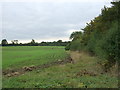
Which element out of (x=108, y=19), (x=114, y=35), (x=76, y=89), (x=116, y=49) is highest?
(x=108, y=19)

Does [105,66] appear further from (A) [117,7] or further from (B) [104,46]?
(A) [117,7]

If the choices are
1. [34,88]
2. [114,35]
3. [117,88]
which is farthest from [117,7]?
[34,88]

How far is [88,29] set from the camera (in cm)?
3666

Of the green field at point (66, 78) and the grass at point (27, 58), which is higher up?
the green field at point (66, 78)

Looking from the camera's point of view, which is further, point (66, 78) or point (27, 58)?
point (27, 58)

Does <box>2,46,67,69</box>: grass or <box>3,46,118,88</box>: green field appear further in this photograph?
<box>2,46,67,69</box>: grass

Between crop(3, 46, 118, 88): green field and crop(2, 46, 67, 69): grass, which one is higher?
crop(3, 46, 118, 88): green field

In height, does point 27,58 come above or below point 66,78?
below

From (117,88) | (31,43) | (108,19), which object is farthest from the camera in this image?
(31,43)

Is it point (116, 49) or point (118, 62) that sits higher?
point (116, 49)

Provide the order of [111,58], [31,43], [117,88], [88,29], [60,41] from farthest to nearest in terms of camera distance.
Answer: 1. [60,41]
2. [31,43]
3. [88,29]
4. [111,58]
5. [117,88]

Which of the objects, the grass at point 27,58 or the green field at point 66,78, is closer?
the green field at point 66,78

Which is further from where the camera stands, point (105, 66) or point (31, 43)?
point (31, 43)

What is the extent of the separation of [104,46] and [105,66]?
1.77m
